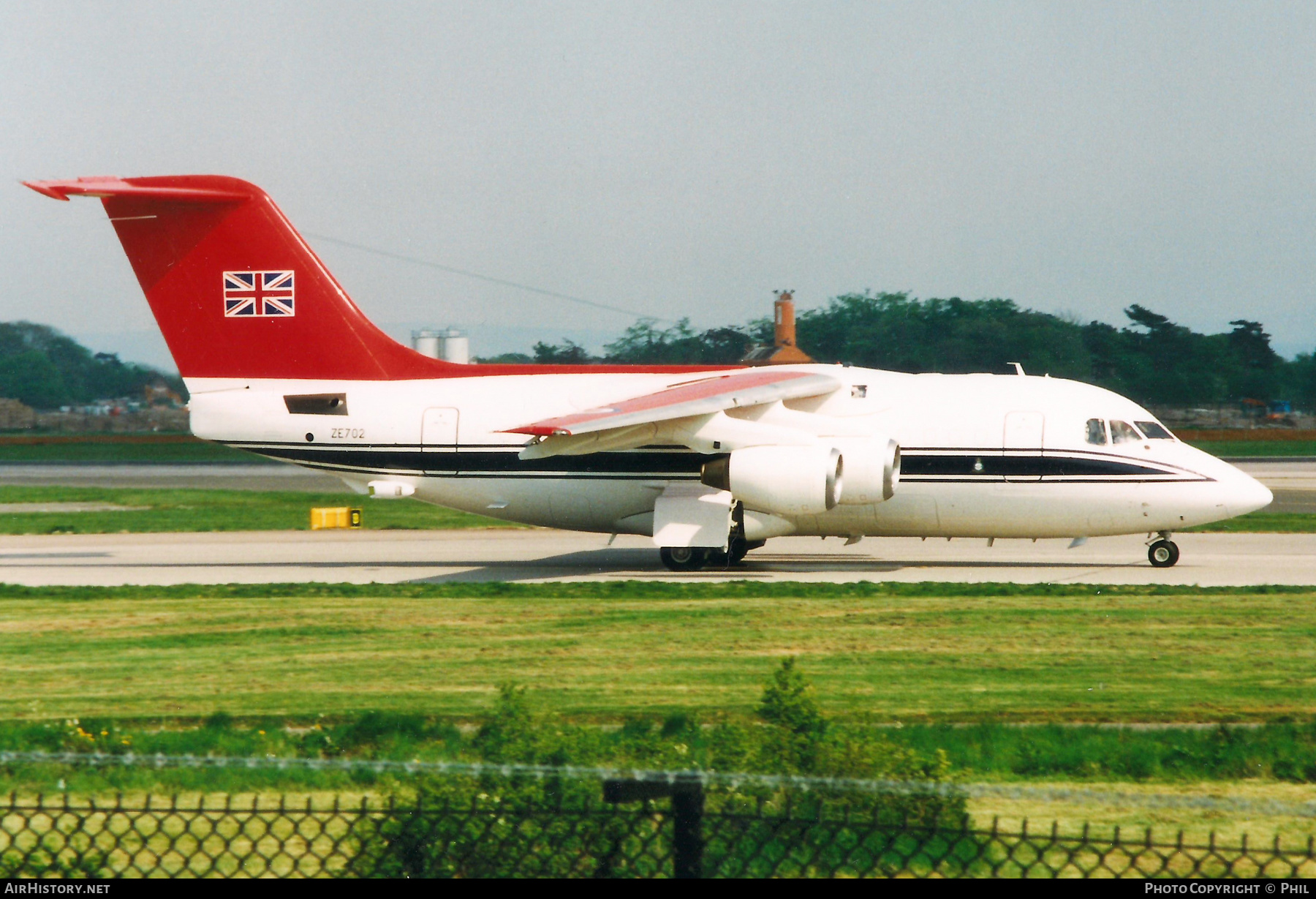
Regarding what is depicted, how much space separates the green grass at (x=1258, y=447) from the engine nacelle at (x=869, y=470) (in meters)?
39.6

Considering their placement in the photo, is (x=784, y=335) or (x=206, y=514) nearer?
(x=206, y=514)

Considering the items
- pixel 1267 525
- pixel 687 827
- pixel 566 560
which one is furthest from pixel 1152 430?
pixel 687 827

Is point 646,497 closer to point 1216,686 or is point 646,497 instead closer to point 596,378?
point 596,378

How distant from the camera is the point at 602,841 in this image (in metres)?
5.43

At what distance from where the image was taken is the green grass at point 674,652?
36.7 feet

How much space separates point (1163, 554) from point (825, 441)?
5.84m

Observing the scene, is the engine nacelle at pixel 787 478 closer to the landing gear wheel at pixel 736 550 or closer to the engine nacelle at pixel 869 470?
the engine nacelle at pixel 869 470

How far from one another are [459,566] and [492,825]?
60.8 ft

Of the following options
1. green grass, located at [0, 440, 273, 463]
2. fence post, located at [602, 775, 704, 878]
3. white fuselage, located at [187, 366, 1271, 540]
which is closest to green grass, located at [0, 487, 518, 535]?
white fuselage, located at [187, 366, 1271, 540]

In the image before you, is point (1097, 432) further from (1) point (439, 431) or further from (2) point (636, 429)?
(1) point (439, 431)

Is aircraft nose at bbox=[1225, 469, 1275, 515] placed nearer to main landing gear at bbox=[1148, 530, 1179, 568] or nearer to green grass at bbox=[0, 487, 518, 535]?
main landing gear at bbox=[1148, 530, 1179, 568]

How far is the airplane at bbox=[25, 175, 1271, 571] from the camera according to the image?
21438 mm

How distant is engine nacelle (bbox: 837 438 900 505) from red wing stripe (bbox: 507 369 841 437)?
1360 millimetres


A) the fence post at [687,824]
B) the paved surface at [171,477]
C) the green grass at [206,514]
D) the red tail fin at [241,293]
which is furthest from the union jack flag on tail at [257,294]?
the fence post at [687,824]
